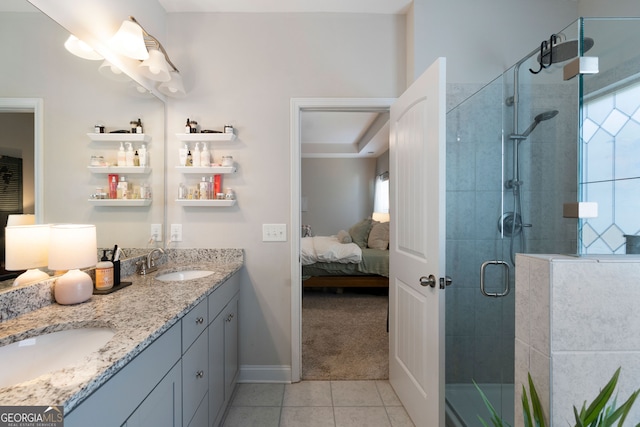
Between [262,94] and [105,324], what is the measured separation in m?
1.76

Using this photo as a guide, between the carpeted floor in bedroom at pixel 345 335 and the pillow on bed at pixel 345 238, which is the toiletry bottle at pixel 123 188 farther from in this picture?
the pillow on bed at pixel 345 238

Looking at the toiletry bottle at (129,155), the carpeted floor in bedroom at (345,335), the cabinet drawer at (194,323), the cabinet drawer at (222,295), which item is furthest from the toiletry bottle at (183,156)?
the carpeted floor in bedroom at (345,335)

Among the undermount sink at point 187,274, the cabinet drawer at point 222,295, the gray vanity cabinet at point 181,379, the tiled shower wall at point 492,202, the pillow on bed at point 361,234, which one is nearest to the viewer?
the gray vanity cabinet at point 181,379

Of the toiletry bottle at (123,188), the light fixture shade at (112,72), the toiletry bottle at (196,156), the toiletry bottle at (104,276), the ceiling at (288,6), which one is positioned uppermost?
the ceiling at (288,6)

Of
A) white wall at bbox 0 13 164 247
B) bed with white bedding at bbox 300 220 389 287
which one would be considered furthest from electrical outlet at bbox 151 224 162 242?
bed with white bedding at bbox 300 220 389 287

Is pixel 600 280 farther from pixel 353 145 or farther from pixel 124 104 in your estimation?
pixel 353 145

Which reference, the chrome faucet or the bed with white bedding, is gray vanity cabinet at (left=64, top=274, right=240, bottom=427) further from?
the bed with white bedding

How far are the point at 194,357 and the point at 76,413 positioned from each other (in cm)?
71

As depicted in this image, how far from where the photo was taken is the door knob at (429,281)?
1.48 meters


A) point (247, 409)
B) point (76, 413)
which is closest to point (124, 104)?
point (76, 413)

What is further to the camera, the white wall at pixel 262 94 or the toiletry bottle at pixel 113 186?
the white wall at pixel 262 94

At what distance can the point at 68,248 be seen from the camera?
1.16 m

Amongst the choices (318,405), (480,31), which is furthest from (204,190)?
(480,31)

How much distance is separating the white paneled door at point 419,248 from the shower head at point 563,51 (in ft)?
1.47
